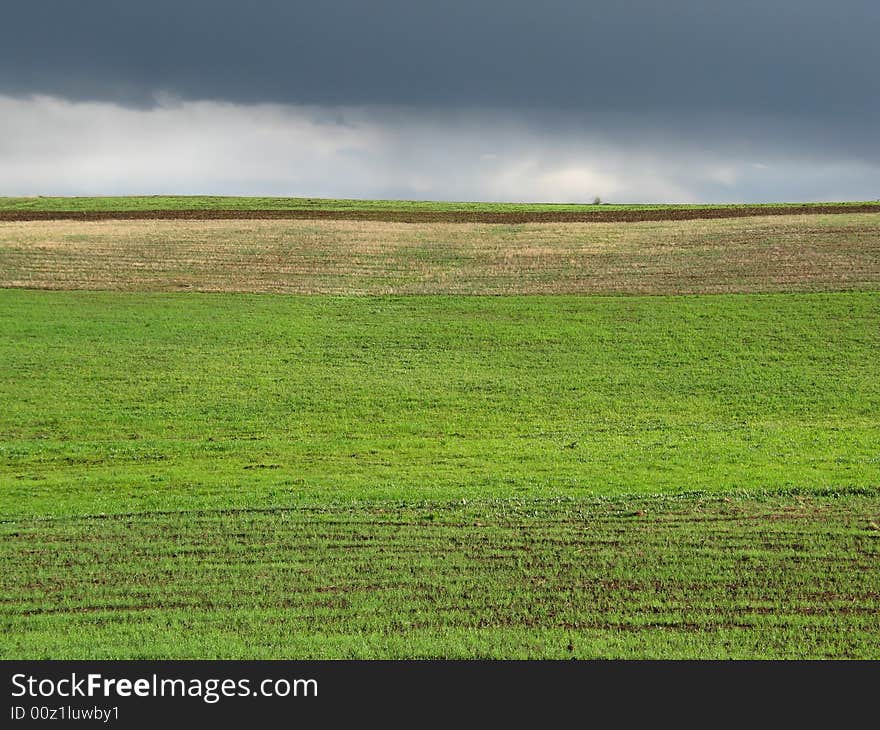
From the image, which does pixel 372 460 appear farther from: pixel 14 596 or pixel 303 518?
pixel 14 596

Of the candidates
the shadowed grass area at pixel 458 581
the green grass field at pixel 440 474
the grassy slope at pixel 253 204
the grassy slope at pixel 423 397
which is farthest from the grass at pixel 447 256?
the shadowed grass area at pixel 458 581

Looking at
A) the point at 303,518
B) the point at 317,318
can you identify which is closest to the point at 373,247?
the point at 317,318

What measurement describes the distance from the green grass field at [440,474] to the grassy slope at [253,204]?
19.5 m

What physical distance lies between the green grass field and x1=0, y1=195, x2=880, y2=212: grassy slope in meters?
19.5

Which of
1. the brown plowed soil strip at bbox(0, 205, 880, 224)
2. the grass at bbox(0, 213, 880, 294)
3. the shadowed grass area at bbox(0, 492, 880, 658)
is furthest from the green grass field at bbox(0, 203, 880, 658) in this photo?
the brown plowed soil strip at bbox(0, 205, 880, 224)

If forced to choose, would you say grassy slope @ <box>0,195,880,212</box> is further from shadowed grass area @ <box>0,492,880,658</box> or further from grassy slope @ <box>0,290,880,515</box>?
shadowed grass area @ <box>0,492,880,658</box>

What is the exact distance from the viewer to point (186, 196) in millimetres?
66812

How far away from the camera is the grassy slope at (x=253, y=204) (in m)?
60.8

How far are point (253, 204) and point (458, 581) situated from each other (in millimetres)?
50591

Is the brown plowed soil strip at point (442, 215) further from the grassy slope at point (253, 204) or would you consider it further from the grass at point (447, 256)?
the grass at point (447, 256)

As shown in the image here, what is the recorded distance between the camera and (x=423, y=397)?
28703 millimetres

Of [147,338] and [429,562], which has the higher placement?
[147,338]

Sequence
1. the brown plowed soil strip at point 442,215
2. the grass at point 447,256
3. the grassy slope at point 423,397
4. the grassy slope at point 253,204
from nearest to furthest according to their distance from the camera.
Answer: the grassy slope at point 423,397
the grass at point 447,256
the brown plowed soil strip at point 442,215
the grassy slope at point 253,204

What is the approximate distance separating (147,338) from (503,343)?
41.7ft
